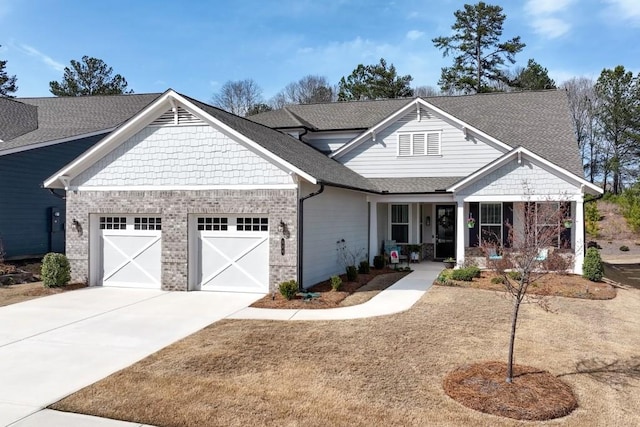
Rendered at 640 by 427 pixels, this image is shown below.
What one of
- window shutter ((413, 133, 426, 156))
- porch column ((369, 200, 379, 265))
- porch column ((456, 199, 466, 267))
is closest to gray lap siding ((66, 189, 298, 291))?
porch column ((369, 200, 379, 265))

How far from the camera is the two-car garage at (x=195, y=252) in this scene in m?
13.1

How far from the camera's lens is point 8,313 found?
10.6 metres

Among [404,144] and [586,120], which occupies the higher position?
[586,120]

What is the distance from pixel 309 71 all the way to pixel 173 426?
5429 centimetres

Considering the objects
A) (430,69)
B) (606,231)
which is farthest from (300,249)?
(430,69)

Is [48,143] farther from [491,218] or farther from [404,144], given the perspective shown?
[491,218]

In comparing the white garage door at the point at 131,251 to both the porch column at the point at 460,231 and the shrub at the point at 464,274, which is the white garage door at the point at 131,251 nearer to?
the shrub at the point at 464,274

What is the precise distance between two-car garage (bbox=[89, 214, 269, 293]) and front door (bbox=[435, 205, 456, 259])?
9.80m

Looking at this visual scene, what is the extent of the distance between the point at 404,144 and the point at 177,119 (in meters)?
9.65

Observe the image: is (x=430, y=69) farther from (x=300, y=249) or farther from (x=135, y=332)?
(x=135, y=332)

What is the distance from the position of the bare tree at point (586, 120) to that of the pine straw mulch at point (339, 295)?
3694 cm

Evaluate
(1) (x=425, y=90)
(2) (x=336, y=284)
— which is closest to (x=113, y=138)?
(2) (x=336, y=284)

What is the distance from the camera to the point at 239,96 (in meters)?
56.7

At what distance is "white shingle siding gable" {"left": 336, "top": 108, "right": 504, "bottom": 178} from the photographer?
18.8 metres
